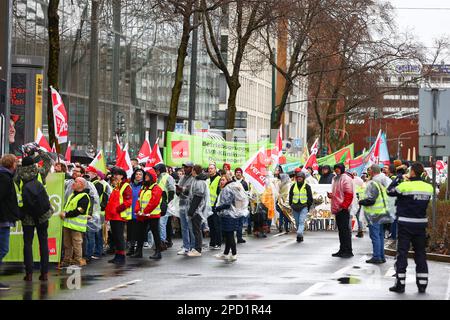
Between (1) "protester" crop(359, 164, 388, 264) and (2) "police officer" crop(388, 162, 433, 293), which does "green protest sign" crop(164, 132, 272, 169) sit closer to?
(1) "protester" crop(359, 164, 388, 264)

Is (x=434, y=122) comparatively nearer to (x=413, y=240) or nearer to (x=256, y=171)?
(x=413, y=240)

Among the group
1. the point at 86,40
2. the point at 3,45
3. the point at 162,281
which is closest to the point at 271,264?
the point at 162,281

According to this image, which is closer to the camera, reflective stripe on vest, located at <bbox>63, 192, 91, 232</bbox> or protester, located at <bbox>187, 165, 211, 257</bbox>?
reflective stripe on vest, located at <bbox>63, 192, 91, 232</bbox>

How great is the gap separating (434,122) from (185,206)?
473 centimetres

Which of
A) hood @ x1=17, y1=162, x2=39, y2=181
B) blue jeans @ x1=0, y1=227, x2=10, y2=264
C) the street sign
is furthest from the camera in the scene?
the street sign

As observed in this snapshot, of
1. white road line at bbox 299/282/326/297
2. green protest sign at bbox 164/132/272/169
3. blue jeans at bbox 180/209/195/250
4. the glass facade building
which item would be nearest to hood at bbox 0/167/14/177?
white road line at bbox 299/282/326/297

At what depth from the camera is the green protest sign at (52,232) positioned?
59.3 ft

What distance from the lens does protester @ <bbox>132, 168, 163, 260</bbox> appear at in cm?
2062

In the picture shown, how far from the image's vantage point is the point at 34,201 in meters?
16.2

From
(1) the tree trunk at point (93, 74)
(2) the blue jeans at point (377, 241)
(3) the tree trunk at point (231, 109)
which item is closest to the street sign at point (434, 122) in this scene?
(2) the blue jeans at point (377, 241)

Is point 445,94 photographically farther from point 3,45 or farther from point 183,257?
point 3,45

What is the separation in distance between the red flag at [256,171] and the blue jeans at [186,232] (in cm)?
578

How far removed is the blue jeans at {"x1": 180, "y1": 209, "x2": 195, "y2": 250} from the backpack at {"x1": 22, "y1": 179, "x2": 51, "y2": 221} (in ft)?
19.0

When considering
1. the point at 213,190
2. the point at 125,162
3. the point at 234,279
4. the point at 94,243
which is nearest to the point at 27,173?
the point at 234,279
